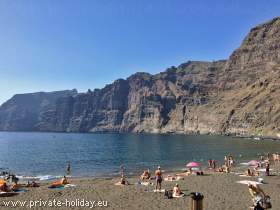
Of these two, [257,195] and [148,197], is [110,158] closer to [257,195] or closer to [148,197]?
[148,197]

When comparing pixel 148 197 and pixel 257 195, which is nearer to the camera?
pixel 257 195

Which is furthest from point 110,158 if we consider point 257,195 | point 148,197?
point 257,195

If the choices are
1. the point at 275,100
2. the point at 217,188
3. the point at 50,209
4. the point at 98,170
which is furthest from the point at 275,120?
the point at 50,209

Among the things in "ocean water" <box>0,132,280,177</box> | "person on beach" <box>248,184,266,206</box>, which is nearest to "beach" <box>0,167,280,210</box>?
"person on beach" <box>248,184,266,206</box>

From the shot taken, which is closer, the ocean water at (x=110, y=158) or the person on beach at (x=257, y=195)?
the person on beach at (x=257, y=195)

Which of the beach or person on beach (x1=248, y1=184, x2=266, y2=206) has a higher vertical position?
person on beach (x1=248, y1=184, x2=266, y2=206)

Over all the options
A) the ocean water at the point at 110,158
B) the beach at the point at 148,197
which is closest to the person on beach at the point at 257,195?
the beach at the point at 148,197

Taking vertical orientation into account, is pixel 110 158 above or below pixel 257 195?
below

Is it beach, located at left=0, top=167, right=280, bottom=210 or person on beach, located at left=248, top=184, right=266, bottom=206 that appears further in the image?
beach, located at left=0, top=167, right=280, bottom=210

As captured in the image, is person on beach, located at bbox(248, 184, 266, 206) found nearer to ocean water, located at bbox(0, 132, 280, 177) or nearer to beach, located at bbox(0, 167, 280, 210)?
beach, located at bbox(0, 167, 280, 210)

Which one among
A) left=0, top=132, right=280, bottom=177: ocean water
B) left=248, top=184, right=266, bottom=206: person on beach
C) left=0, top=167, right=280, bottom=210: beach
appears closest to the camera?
left=248, top=184, right=266, bottom=206: person on beach

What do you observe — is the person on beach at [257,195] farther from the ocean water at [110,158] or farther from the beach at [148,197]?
the ocean water at [110,158]

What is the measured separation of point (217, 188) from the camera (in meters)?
30.5

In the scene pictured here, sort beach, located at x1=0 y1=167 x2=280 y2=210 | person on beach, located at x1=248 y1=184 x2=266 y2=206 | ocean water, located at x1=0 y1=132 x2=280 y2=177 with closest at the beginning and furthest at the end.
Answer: person on beach, located at x1=248 y1=184 x2=266 y2=206, beach, located at x1=0 y1=167 x2=280 y2=210, ocean water, located at x1=0 y1=132 x2=280 y2=177
